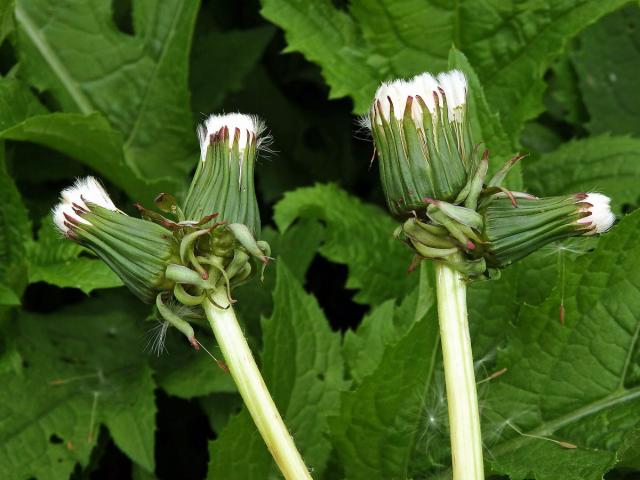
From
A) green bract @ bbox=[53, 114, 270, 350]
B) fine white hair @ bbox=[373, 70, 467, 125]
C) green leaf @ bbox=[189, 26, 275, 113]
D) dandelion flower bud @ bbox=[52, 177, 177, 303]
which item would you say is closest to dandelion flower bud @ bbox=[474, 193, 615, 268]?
fine white hair @ bbox=[373, 70, 467, 125]

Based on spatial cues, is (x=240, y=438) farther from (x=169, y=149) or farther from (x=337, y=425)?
(x=169, y=149)

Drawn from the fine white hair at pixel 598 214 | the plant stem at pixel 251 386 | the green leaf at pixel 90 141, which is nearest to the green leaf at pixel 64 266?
the green leaf at pixel 90 141

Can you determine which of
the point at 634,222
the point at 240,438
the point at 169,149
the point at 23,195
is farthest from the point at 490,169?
the point at 23,195

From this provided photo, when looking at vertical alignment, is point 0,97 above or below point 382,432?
above

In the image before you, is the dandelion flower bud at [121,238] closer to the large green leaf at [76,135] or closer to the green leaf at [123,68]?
the large green leaf at [76,135]

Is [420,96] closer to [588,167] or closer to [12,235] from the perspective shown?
[588,167]
